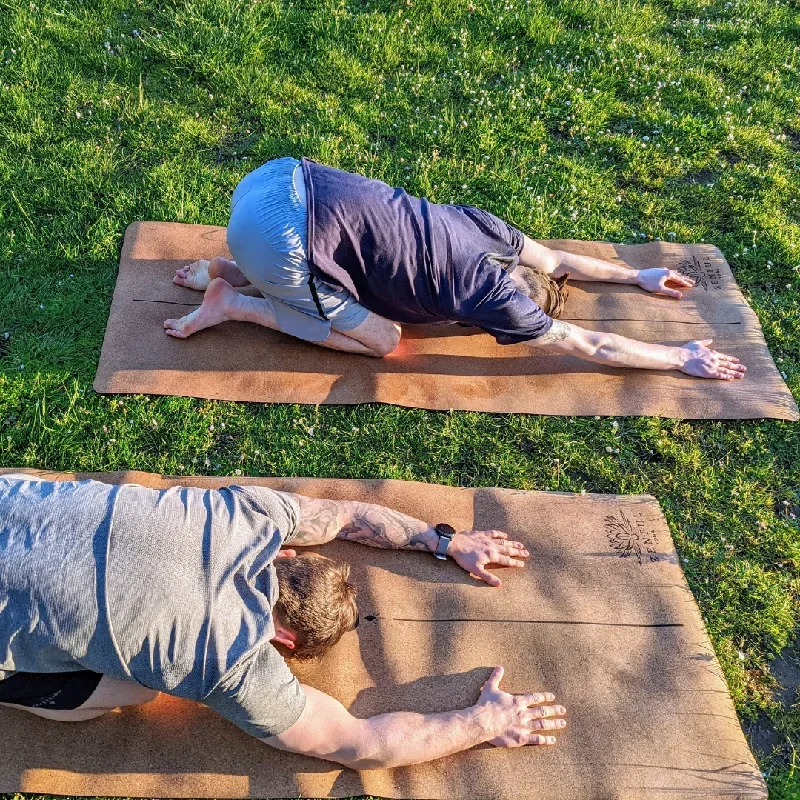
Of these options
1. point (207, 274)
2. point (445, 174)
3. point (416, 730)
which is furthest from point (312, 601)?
point (445, 174)

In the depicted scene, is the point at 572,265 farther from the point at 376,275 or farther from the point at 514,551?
the point at 514,551

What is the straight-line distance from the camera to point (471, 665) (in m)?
3.54

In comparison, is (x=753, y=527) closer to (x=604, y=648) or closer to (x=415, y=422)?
(x=604, y=648)

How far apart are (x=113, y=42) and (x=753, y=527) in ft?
22.4

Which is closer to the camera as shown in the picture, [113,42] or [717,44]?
[113,42]

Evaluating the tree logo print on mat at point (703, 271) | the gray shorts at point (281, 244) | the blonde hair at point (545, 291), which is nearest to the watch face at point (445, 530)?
the gray shorts at point (281, 244)

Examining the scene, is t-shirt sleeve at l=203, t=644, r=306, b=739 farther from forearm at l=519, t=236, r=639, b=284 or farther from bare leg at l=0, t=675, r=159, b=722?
forearm at l=519, t=236, r=639, b=284

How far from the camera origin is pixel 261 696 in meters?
2.79

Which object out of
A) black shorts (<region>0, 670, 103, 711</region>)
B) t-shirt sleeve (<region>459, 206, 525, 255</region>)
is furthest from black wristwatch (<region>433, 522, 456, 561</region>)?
t-shirt sleeve (<region>459, 206, 525, 255</region>)

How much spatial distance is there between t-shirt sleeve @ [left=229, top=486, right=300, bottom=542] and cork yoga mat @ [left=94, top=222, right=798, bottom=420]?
123cm

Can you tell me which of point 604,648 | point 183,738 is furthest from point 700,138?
point 183,738

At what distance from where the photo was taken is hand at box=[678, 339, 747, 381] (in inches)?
184

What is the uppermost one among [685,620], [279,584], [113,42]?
[113,42]

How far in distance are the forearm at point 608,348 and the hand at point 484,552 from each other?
1.27m
